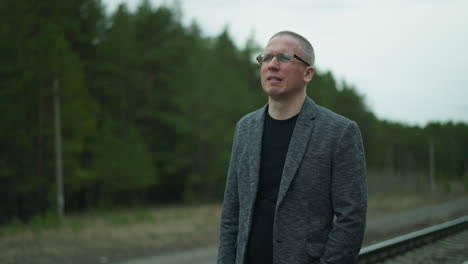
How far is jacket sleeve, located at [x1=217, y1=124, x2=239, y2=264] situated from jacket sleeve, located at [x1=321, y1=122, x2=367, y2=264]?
23.1 inches

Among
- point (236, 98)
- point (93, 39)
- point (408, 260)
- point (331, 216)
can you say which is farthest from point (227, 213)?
point (236, 98)

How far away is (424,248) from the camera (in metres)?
6.99

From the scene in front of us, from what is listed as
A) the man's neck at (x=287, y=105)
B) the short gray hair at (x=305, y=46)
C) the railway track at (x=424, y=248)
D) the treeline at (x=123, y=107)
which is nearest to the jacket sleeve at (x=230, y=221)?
the man's neck at (x=287, y=105)

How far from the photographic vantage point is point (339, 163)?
2.43m

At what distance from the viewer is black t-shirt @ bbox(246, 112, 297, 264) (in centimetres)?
257

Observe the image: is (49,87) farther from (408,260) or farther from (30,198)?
(408,260)

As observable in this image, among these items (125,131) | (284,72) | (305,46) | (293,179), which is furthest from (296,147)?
(125,131)

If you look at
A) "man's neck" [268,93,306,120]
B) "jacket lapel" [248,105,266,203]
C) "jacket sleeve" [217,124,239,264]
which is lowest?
"jacket sleeve" [217,124,239,264]

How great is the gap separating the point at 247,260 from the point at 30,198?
27.9 metres

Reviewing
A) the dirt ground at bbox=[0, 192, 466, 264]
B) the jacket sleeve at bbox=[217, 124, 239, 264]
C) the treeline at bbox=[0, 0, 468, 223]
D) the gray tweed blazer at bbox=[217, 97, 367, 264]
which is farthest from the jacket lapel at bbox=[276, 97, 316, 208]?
the treeline at bbox=[0, 0, 468, 223]

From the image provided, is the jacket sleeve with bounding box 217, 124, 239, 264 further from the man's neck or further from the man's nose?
the man's nose

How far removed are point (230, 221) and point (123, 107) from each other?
41.9 m

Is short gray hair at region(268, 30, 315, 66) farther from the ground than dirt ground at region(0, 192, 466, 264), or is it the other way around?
short gray hair at region(268, 30, 315, 66)

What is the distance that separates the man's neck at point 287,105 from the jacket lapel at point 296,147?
6 centimetres
